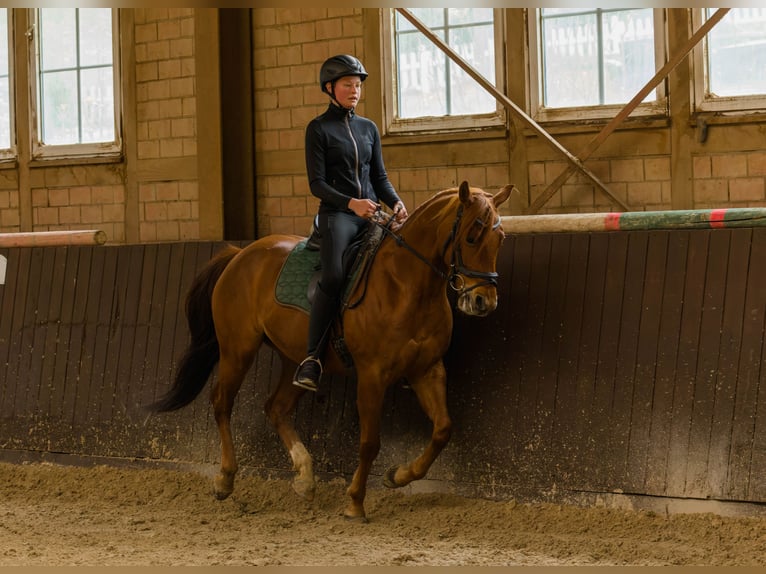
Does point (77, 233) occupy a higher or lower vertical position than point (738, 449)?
higher

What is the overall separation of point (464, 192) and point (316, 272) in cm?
109

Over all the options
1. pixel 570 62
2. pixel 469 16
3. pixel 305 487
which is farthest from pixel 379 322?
pixel 469 16

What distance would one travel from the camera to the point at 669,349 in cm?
506

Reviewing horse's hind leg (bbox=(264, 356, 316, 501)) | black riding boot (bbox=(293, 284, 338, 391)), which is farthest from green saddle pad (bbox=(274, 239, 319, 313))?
horse's hind leg (bbox=(264, 356, 316, 501))

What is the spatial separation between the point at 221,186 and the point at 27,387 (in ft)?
8.24

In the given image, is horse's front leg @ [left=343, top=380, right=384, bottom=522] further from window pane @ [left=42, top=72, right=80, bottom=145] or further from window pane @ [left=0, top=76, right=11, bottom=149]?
window pane @ [left=0, top=76, right=11, bottom=149]

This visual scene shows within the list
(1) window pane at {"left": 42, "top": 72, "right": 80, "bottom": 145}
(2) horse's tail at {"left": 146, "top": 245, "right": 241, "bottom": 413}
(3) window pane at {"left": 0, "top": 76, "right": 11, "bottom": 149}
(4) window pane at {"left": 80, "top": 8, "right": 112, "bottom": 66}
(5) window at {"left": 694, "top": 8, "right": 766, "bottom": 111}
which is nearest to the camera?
(2) horse's tail at {"left": 146, "top": 245, "right": 241, "bottom": 413}

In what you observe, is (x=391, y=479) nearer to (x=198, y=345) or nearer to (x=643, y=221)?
(x=198, y=345)

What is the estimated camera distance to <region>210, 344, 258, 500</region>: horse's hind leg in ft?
18.8

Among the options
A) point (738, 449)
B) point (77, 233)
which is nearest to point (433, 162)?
point (77, 233)

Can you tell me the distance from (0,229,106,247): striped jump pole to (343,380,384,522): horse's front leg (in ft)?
9.62

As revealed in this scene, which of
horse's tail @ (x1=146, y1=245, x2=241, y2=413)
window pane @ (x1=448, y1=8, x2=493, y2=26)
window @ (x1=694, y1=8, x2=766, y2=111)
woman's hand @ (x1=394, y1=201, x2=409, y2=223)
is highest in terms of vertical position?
window pane @ (x1=448, y1=8, x2=493, y2=26)

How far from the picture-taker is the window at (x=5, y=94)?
9992 mm

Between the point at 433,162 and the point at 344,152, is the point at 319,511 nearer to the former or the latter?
the point at 344,152
